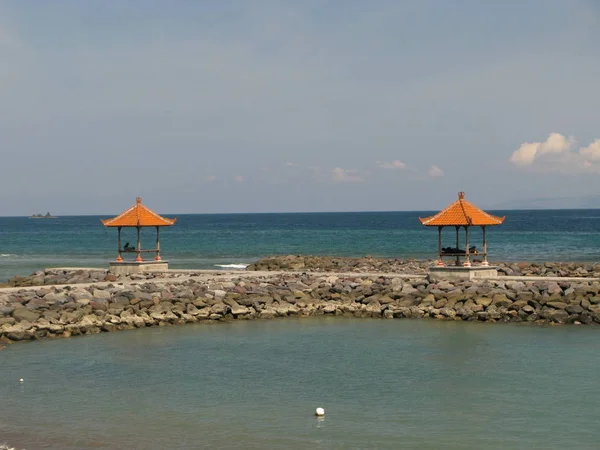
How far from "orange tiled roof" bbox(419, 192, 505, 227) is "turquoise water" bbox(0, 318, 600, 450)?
269 inches

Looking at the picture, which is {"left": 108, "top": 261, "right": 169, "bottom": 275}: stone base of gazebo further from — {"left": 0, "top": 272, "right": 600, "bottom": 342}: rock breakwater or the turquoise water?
the turquoise water

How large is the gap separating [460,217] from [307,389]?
1602cm

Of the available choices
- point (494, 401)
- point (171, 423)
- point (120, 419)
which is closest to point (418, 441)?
point (494, 401)

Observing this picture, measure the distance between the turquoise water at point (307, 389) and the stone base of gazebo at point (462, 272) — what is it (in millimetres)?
5448

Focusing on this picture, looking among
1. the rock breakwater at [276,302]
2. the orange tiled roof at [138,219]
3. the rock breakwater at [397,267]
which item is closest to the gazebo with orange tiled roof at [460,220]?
the rock breakwater at [276,302]

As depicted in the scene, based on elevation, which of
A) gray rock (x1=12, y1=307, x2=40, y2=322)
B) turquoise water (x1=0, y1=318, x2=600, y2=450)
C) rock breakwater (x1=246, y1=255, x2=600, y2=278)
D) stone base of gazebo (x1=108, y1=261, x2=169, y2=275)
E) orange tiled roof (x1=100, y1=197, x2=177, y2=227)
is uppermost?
orange tiled roof (x1=100, y1=197, x2=177, y2=227)

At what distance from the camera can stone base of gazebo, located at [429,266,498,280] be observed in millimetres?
30578

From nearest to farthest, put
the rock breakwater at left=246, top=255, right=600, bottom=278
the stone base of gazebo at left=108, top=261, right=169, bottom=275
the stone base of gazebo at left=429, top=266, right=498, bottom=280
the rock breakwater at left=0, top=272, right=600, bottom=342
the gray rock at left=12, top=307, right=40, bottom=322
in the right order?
the gray rock at left=12, top=307, right=40, bottom=322
the rock breakwater at left=0, top=272, right=600, bottom=342
the stone base of gazebo at left=429, top=266, right=498, bottom=280
the stone base of gazebo at left=108, top=261, right=169, bottom=275
the rock breakwater at left=246, top=255, right=600, bottom=278

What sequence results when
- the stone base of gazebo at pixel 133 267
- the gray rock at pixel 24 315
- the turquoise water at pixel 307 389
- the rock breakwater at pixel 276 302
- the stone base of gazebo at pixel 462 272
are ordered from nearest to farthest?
the turquoise water at pixel 307 389
the gray rock at pixel 24 315
the rock breakwater at pixel 276 302
the stone base of gazebo at pixel 462 272
the stone base of gazebo at pixel 133 267

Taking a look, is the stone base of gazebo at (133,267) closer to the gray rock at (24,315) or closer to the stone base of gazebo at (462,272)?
the gray rock at (24,315)

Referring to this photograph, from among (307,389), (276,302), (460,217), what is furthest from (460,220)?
(307,389)

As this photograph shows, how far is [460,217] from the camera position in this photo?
103 feet

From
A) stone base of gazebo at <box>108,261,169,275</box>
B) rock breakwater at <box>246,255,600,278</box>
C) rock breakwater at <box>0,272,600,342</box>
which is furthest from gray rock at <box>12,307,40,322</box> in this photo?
rock breakwater at <box>246,255,600,278</box>

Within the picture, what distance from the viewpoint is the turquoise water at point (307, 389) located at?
14008mm
